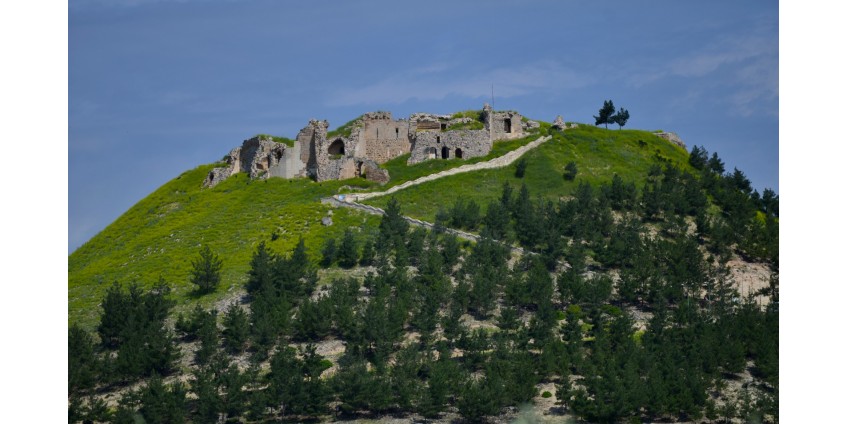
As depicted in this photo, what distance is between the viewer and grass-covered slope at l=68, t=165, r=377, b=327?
6631 centimetres

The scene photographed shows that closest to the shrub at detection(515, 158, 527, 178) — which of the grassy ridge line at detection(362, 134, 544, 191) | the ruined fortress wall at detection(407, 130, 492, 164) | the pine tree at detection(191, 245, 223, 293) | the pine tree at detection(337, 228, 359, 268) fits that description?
the grassy ridge line at detection(362, 134, 544, 191)

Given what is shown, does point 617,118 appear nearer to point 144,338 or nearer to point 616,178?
point 616,178

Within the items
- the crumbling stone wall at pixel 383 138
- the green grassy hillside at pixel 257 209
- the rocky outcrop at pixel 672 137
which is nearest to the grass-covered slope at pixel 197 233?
the green grassy hillside at pixel 257 209

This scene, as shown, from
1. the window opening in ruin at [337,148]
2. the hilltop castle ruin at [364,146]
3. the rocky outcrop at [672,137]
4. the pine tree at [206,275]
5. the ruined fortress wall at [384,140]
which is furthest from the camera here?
the rocky outcrop at [672,137]

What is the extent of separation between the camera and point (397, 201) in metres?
77.1

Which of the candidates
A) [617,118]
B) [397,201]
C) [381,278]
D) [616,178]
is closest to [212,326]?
[381,278]

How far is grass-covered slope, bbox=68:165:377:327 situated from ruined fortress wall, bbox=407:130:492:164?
9.05 meters

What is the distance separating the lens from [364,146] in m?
86.9

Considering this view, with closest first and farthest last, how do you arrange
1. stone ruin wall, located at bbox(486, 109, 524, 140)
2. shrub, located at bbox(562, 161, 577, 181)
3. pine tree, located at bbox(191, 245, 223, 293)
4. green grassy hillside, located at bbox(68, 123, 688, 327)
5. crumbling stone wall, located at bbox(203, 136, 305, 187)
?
1. pine tree, located at bbox(191, 245, 223, 293)
2. green grassy hillside, located at bbox(68, 123, 688, 327)
3. shrub, located at bbox(562, 161, 577, 181)
4. crumbling stone wall, located at bbox(203, 136, 305, 187)
5. stone ruin wall, located at bbox(486, 109, 524, 140)

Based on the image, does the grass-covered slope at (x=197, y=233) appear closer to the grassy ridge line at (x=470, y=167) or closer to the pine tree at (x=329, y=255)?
the pine tree at (x=329, y=255)

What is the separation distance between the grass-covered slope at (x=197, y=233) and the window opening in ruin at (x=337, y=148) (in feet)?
17.9

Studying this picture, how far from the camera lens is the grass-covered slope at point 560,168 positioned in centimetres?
7788

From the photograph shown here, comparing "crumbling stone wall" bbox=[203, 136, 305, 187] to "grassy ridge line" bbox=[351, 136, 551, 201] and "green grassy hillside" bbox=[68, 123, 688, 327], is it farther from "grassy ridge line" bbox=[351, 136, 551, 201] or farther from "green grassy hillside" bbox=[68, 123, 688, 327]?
"grassy ridge line" bbox=[351, 136, 551, 201]

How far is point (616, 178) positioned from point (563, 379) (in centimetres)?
3195
